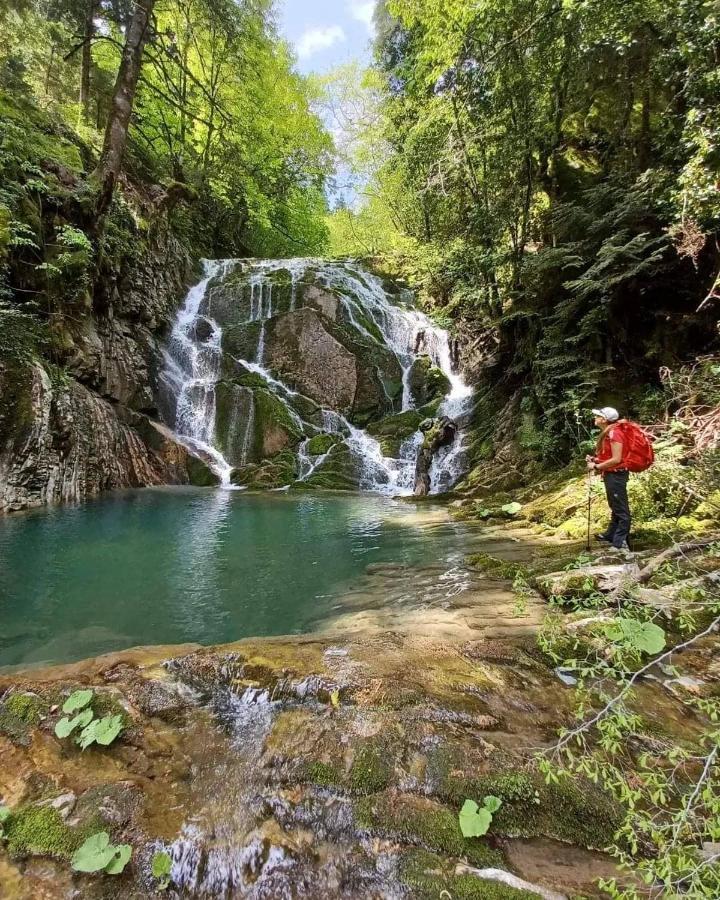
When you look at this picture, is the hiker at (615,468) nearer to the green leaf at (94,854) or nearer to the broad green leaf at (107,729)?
the broad green leaf at (107,729)

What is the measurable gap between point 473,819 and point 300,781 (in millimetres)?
843

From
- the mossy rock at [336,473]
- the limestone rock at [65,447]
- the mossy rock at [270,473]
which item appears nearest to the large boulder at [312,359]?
the mossy rock at [336,473]

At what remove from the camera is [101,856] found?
5.98ft

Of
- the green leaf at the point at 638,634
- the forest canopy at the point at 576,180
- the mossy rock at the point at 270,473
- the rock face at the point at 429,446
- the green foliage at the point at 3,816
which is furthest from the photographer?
the mossy rock at the point at 270,473

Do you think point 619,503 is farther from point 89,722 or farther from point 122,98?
point 122,98

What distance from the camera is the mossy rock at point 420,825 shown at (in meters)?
1.85

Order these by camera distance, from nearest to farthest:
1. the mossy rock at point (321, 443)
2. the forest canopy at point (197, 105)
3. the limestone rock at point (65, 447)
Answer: the limestone rock at point (65, 447), the forest canopy at point (197, 105), the mossy rock at point (321, 443)

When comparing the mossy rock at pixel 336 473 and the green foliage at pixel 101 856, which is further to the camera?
the mossy rock at pixel 336 473

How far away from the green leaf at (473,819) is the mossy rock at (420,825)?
0.13ft

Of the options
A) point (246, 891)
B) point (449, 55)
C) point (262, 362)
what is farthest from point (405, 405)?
point (246, 891)

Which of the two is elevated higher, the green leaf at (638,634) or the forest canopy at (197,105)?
the forest canopy at (197,105)

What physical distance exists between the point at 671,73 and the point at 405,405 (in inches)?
447

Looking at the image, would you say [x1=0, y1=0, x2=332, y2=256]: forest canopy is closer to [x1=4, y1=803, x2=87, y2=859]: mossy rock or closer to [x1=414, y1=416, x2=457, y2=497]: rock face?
[x1=414, y1=416, x2=457, y2=497]: rock face

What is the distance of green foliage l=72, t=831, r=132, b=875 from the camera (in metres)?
1.80
